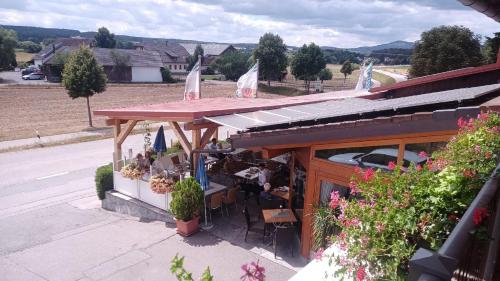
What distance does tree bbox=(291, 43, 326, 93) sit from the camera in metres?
57.1

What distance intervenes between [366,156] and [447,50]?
3223 cm

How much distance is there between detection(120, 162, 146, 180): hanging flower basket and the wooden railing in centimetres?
1084

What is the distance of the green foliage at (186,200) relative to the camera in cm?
977

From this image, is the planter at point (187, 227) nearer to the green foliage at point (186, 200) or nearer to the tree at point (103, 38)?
the green foliage at point (186, 200)

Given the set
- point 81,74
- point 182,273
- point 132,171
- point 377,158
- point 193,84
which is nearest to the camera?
point 182,273

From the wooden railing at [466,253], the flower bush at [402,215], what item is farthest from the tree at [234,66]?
the wooden railing at [466,253]

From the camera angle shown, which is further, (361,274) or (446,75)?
(446,75)

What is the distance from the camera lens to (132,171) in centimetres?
1203

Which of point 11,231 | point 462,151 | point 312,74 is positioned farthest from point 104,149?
point 312,74

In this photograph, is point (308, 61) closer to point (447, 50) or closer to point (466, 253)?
point (447, 50)

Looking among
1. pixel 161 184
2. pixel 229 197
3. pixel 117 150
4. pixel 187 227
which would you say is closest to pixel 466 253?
pixel 187 227

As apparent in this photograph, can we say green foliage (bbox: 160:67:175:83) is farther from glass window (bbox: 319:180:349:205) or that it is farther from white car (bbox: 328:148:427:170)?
white car (bbox: 328:148:427:170)

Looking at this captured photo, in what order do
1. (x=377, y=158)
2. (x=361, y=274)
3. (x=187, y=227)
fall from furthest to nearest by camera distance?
(x=187, y=227) < (x=377, y=158) < (x=361, y=274)

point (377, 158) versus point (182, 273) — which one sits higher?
point (182, 273)
